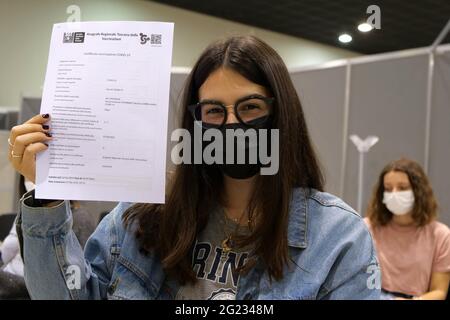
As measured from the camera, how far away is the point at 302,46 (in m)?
1.11

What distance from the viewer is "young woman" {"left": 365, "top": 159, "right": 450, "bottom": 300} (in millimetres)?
1830

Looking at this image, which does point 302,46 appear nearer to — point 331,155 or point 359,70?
point 359,70

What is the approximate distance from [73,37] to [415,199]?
5.62 ft

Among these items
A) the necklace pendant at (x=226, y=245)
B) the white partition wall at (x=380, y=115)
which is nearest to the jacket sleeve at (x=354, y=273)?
the necklace pendant at (x=226, y=245)

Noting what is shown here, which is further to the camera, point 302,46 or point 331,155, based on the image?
point 331,155

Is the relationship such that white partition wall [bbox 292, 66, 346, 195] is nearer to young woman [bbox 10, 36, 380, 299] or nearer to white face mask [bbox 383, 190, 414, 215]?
white face mask [bbox 383, 190, 414, 215]

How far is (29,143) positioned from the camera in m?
0.61

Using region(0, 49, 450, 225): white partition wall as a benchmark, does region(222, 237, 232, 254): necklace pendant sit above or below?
below

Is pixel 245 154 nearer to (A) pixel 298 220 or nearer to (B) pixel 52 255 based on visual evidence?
(A) pixel 298 220

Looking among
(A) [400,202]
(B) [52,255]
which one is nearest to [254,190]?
(B) [52,255]

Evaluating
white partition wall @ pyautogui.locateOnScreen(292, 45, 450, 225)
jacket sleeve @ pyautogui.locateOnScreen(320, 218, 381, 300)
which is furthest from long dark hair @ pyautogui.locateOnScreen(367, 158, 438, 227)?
jacket sleeve @ pyautogui.locateOnScreen(320, 218, 381, 300)

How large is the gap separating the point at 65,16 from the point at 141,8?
0.38 feet

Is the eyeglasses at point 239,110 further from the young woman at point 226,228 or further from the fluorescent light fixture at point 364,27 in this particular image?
the fluorescent light fixture at point 364,27
